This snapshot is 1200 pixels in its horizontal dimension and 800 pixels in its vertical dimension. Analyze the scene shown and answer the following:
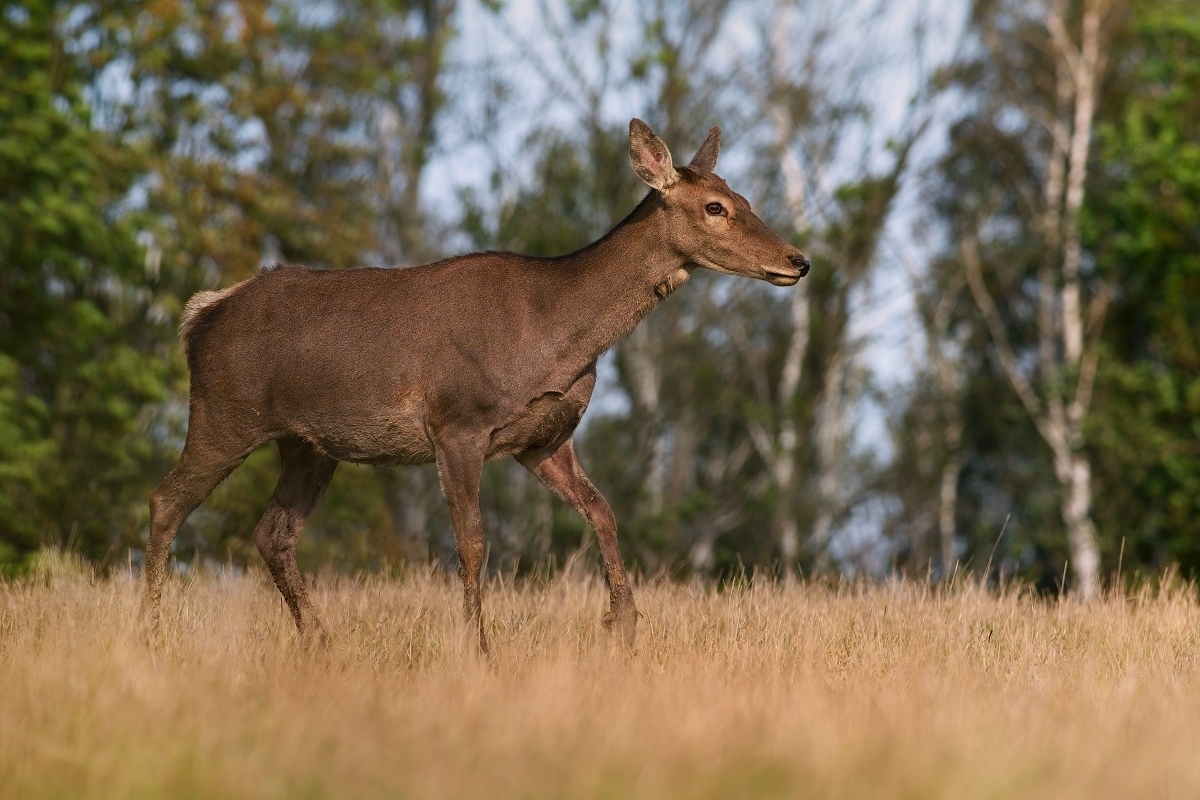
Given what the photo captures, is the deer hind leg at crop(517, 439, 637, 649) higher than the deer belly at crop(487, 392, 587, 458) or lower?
lower

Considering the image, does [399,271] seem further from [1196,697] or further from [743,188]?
[743,188]

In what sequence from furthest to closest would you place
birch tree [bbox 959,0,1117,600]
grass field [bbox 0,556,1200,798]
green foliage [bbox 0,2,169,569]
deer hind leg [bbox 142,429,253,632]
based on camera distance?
1. birch tree [bbox 959,0,1117,600]
2. green foliage [bbox 0,2,169,569]
3. deer hind leg [bbox 142,429,253,632]
4. grass field [bbox 0,556,1200,798]

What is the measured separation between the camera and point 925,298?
3100cm

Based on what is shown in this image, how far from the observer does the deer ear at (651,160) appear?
27.2 feet

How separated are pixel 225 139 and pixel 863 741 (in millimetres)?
17705

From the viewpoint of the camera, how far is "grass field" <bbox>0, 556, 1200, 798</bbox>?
15.0 feet

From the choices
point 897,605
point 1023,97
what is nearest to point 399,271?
point 897,605

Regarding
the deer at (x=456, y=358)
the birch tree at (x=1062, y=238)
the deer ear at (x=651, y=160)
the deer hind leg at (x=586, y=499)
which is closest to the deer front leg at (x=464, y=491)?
the deer at (x=456, y=358)

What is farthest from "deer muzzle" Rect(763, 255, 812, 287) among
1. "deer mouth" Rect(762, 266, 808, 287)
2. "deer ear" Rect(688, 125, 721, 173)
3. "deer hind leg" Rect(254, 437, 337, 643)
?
"deer hind leg" Rect(254, 437, 337, 643)

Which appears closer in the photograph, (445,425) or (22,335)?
(445,425)

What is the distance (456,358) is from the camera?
26.5ft

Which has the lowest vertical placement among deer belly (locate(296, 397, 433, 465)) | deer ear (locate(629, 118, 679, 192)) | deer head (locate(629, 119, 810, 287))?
deer belly (locate(296, 397, 433, 465))

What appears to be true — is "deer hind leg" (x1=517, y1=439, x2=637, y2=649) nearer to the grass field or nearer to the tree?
the grass field

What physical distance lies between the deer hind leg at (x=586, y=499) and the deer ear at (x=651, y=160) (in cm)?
150
